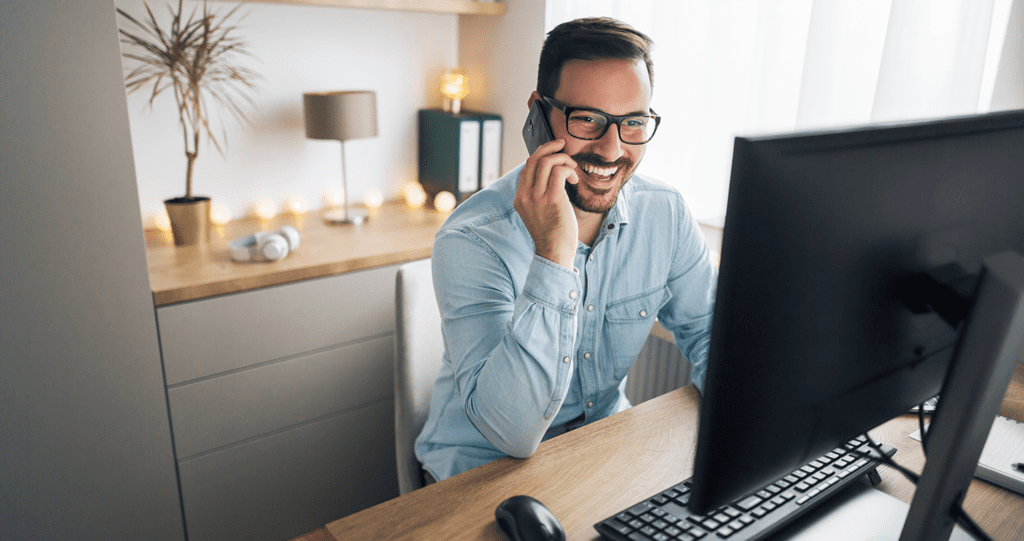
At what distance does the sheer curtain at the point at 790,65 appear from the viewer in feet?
4.57

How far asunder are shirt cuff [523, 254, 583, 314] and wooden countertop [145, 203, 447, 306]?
0.97 metres

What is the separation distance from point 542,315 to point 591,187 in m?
0.29

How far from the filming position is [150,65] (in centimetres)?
189

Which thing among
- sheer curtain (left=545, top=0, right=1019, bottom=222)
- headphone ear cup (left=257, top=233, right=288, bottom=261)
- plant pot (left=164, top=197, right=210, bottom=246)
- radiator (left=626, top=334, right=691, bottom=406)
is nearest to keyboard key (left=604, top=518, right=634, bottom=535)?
sheer curtain (left=545, top=0, right=1019, bottom=222)

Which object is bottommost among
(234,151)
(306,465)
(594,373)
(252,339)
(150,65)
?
(306,465)

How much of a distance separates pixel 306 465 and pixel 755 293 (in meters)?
1.69

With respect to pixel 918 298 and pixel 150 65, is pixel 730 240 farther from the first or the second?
pixel 150 65

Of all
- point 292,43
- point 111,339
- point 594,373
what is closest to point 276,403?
point 111,339

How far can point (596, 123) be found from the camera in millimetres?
1058

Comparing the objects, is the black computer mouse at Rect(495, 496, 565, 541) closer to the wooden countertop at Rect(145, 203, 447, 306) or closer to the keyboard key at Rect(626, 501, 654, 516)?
the keyboard key at Rect(626, 501, 654, 516)

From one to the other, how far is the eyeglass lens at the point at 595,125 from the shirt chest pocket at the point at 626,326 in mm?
302

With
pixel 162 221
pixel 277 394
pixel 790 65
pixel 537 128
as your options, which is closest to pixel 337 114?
pixel 162 221

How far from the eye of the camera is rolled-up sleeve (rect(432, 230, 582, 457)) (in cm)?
91

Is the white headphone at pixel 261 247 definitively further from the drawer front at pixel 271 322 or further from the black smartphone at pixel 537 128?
the black smartphone at pixel 537 128
